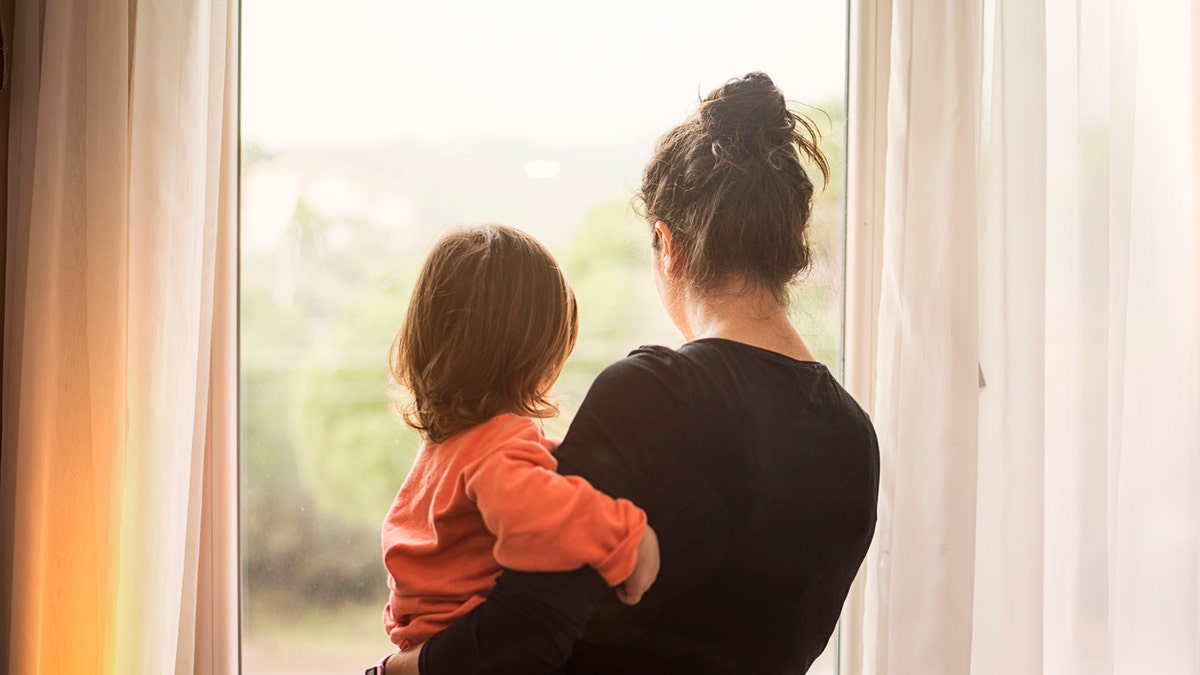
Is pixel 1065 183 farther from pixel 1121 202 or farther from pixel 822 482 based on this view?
pixel 822 482

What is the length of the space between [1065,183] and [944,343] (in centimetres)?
34

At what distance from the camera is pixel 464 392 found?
1142mm

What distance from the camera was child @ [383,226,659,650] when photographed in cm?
110

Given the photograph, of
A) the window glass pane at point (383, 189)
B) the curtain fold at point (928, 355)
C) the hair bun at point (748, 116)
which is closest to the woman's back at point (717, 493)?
the hair bun at point (748, 116)

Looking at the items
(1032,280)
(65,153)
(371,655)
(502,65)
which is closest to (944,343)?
(1032,280)

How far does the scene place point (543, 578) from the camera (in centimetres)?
94

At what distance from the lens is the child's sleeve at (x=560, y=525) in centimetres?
93

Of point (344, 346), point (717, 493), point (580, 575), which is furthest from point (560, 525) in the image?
point (344, 346)

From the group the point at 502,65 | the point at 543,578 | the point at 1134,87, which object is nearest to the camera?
the point at 543,578

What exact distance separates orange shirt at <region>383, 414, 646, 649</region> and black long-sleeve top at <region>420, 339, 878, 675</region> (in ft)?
0.09

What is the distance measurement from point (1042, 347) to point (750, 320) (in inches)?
25.4

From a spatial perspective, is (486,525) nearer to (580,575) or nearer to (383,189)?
(580,575)

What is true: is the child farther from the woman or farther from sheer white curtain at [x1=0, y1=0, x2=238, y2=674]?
sheer white curtain at [x1=0, y1=0, x2=238, y2=674]

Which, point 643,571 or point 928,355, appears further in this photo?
point 928,355
